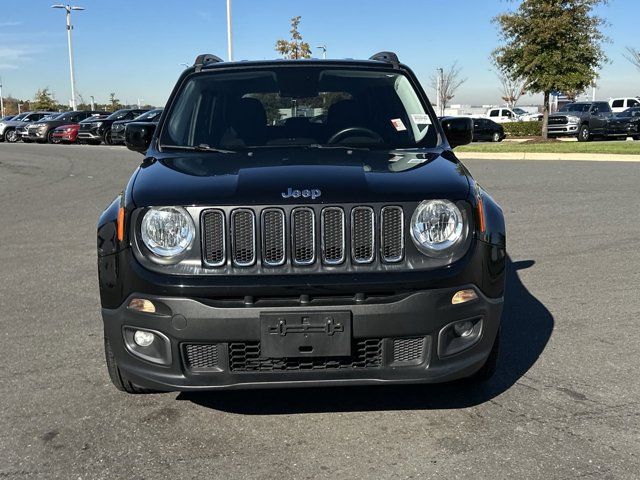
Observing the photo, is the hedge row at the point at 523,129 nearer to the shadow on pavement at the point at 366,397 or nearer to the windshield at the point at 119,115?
the windshield at the point at 119,115

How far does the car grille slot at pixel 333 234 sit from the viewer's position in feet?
10.2

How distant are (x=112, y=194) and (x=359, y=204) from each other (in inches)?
408

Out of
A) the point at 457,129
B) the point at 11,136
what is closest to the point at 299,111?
the point at 457,129

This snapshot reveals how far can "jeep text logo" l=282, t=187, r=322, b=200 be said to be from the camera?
312cm

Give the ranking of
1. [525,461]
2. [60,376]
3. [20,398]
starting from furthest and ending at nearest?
[60,376]
[20,398]
[525,461]

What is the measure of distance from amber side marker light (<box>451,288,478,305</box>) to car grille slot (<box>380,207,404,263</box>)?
30 cm

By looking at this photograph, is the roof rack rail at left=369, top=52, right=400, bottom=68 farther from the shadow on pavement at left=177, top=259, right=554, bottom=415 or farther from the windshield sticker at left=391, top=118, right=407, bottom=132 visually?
the shadow on pavement at left=177, top=259, right=554, bottom=415

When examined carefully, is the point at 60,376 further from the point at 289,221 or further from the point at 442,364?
the point at 442,364

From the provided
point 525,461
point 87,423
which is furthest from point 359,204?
point 87,423

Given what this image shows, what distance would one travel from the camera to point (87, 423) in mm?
3494

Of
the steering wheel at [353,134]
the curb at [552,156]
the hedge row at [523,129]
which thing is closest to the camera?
the steering wheel at [353,134]

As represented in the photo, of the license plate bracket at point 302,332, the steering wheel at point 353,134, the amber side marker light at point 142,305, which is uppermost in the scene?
the steering wheel at point 353,134

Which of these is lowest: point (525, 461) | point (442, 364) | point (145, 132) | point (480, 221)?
point (525, 461)

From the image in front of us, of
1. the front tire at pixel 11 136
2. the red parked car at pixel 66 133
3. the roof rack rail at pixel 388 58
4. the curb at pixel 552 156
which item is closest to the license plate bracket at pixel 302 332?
the roof rack rail at pixel 388 58
